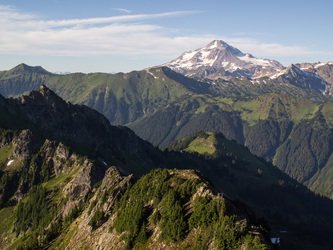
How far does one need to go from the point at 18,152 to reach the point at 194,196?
444ft

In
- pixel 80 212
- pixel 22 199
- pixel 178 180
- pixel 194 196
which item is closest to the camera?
pixel 194 196

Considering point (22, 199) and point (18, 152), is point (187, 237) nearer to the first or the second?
point (22, 199)

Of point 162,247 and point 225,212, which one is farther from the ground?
point 225,212

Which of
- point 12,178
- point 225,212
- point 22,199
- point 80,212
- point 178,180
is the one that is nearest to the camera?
point 225,212

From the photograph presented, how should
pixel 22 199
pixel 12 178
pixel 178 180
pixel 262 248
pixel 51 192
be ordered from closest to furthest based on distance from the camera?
pixel 262 248 → pixel 178 180 → pixel 51 192 → pixel 22 199 → pixel 12 178

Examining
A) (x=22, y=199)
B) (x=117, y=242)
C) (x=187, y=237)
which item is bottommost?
(x=22, y=199)

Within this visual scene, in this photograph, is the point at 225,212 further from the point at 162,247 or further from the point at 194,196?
the point at 162,247

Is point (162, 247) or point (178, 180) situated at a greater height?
point (178, 180)

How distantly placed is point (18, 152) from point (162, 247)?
13582cm

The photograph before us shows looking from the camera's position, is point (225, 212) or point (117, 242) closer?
point (225, 212)

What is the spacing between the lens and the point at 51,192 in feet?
479

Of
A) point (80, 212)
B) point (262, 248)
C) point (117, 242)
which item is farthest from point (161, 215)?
point (80, 212)

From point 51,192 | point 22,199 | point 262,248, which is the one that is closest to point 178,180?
point 262,248

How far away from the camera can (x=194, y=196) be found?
232 ft
